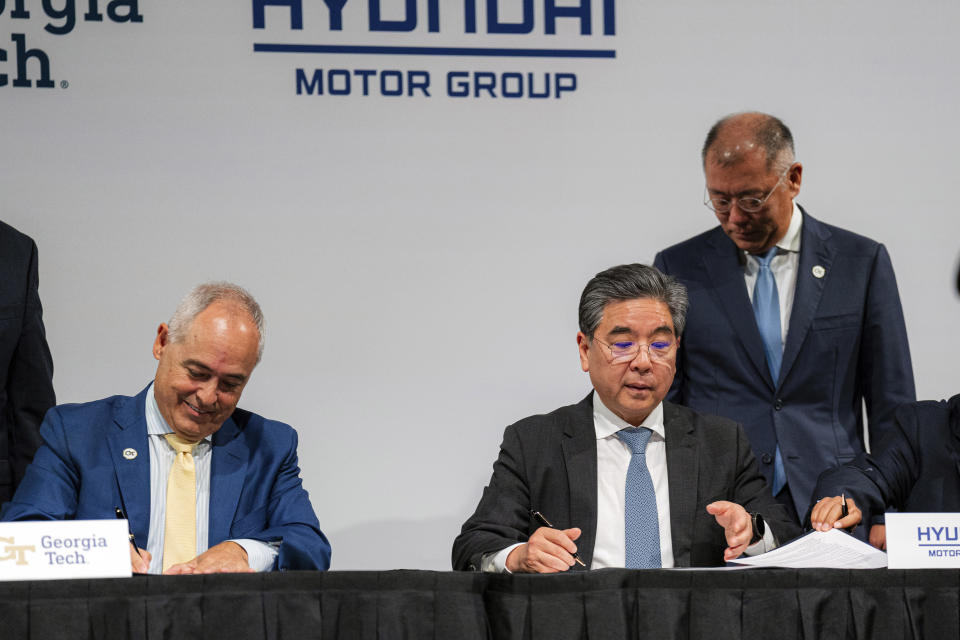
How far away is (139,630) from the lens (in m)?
2.04

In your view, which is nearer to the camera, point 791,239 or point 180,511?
point 180,511

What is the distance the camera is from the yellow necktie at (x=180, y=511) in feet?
8.46

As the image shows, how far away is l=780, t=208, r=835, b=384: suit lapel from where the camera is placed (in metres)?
3.32

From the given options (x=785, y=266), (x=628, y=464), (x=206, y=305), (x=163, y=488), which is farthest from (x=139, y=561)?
(x=785, y=266)

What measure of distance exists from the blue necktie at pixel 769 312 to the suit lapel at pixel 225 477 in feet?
4.87

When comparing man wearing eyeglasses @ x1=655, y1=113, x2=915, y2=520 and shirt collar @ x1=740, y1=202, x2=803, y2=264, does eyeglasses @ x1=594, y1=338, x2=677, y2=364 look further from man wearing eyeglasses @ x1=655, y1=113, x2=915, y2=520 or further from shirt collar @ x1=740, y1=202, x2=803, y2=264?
shirt collar @ x1=740, y1=202, x2=803, y2=264

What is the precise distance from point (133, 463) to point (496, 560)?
0.83 metres

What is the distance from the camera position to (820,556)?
2227 mm

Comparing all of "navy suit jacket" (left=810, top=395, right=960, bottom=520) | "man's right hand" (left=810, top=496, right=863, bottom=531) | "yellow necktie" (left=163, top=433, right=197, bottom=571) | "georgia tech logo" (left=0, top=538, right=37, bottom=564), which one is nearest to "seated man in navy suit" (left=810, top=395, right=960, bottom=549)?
"navy suit jacket" (left=810, top=395, right=960, bottom=520)

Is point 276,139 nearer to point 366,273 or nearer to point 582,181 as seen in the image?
point 366,273

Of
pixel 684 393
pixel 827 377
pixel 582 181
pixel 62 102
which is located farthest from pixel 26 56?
pixel 827 377

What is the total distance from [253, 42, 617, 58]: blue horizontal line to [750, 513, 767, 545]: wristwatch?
1843mm

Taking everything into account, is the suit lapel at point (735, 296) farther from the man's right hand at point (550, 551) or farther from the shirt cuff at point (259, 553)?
the shirt cuff at point (259, 553)

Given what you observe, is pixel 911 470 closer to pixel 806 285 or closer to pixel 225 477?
pixel 806 285
